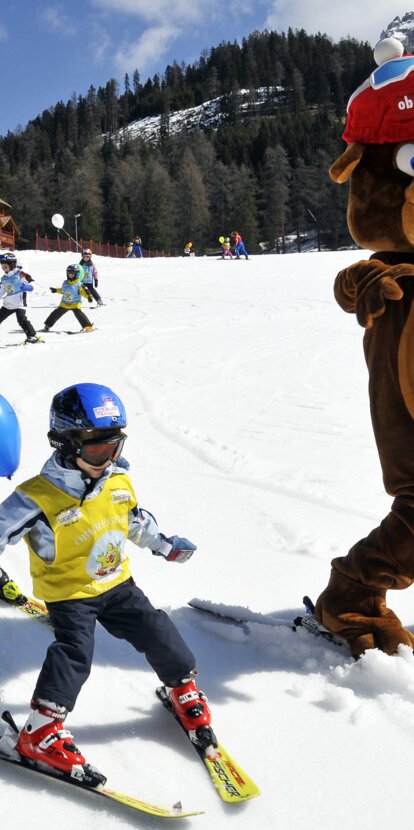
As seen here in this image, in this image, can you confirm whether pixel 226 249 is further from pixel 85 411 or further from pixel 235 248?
pixel 85 411

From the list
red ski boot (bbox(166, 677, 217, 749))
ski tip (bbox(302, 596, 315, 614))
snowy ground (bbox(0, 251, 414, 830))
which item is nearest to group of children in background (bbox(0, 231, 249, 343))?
snowy ground (bbox(0, 251, 414, 830))

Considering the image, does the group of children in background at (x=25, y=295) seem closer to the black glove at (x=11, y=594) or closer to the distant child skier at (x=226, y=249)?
the black glove at (x=11, y=594)

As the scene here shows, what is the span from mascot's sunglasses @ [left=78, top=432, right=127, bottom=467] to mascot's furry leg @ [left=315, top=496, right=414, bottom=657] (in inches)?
41.5

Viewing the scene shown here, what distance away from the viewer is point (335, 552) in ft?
12.0

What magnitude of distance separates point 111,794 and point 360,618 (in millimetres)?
1156

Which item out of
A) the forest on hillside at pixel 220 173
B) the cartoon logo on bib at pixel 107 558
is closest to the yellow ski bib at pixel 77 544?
the cartoon logo on bib at pixel 107 558

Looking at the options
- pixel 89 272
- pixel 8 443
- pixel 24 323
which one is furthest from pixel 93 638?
pixel 89 272

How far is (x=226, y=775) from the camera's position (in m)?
2.09

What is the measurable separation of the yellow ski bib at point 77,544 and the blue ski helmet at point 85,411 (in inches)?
8.6

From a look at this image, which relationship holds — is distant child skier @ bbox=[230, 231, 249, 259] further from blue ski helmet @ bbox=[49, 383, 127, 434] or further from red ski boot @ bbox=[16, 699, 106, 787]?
red ski boot @ bbox=[16, 699, 106, 787]

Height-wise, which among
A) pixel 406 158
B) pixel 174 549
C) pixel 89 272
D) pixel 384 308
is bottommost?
pixel 174 549

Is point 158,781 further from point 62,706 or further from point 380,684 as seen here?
point 380,684

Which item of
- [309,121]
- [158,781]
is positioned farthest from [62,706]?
[309,121]

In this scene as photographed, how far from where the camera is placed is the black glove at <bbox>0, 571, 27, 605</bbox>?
307cm
